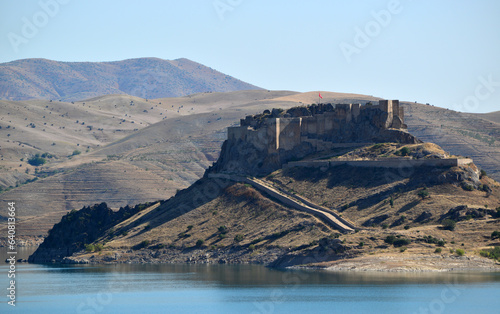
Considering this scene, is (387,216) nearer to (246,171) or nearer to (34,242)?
(246,171)

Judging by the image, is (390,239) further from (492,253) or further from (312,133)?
(312,133)

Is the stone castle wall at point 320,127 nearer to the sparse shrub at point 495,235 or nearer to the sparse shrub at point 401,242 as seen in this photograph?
the sparse shrub at point 401,242

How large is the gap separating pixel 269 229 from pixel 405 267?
65.7 ft

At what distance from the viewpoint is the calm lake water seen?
234 ft

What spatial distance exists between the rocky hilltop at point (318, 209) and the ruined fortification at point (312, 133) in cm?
14

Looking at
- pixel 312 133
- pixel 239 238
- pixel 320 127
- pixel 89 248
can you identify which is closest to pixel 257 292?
pixel 239 238

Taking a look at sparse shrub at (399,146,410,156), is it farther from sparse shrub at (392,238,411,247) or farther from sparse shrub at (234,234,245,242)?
sparse shrub at (234,234,245,242)

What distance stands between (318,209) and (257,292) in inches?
1033

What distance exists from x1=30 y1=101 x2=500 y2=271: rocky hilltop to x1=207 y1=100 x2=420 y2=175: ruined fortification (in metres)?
0.14

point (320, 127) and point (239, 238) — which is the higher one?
point (320, 127)

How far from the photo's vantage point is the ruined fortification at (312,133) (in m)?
114

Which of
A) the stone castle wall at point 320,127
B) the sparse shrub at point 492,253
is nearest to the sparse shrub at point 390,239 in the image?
the sparse shrub at point 492,253

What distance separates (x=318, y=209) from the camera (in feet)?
339

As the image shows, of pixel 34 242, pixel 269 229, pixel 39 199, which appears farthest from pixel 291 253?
pixel 39 199
